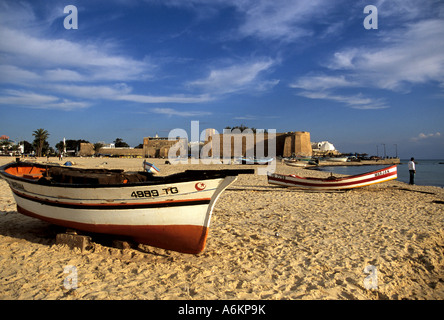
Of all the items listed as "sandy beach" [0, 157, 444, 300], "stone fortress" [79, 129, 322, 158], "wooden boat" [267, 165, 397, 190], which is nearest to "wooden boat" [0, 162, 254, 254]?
"sandy beach" [0, 157, 444, 300]

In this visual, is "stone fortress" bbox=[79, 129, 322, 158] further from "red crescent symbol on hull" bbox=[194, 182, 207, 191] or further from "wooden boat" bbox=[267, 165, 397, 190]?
"red crescent symbol on hull" bbox=[194, 182, 207, 191]

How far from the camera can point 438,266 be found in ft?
15.1

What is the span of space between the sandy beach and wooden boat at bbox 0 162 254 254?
35 cm

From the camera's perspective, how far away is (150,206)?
4.36m

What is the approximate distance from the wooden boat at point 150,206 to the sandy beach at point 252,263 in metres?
0.35

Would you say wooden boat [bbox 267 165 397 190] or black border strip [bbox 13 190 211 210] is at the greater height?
black border strip [bbox 13 190 211 210]

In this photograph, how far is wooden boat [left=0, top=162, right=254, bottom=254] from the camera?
4.21m

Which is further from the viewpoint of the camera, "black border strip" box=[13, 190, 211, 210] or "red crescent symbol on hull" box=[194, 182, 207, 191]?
"black border strip" box=[13, 190, 211, 210]

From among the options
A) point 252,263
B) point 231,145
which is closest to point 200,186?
point 252,263

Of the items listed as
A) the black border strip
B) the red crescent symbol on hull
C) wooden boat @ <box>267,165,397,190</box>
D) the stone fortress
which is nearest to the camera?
the red crescent symbol on hull

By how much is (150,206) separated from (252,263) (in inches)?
72.5

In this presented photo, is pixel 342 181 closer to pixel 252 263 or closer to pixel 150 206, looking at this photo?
pixel 252 263
